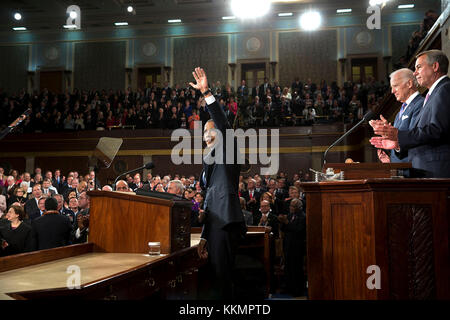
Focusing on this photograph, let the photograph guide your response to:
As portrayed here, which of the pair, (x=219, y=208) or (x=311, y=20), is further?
(x=311, y=20)

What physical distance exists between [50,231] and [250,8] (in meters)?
13.9

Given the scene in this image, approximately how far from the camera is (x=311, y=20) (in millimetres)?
16656

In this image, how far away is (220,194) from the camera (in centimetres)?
258

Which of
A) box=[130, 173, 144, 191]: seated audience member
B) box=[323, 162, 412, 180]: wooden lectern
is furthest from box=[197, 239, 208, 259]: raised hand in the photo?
box=[130, 173, 144, 191]: seated audience member

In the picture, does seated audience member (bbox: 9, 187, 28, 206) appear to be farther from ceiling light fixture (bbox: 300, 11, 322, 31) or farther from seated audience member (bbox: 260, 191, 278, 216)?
ceiling light fixture (bbox: 300, 11, 322, 31)

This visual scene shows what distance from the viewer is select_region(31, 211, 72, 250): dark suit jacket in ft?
13.0

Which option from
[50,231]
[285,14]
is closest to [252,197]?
[50,231]

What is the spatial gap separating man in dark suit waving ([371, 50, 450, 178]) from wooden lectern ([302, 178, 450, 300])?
0.34 meters

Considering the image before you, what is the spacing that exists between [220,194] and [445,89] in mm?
1409

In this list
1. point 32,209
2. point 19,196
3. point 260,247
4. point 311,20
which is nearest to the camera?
point 260,247

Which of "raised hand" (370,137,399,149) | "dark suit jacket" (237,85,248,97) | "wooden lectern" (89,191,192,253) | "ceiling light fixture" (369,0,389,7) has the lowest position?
"wooden lectern" (89,191,192,253)

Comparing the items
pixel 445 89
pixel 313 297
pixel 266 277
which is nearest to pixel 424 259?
pixel 313 297

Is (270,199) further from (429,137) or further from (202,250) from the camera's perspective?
(429,137)

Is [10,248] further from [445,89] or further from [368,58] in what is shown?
[368,58]
